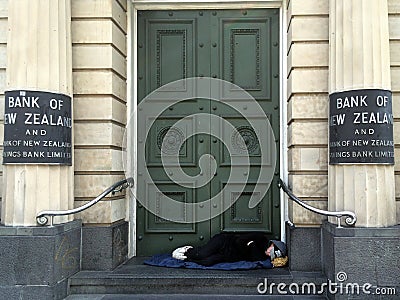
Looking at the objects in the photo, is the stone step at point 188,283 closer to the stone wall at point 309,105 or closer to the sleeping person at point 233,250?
the sleeping person at point 233,250

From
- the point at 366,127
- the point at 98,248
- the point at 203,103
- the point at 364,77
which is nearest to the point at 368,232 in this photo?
the point at 366,127

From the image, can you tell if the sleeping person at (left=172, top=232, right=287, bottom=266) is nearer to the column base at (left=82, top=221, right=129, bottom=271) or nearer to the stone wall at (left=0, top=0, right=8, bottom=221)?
the column base at (left=82, top=221, right=129, bottom=271)

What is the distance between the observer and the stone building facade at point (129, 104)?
627cm

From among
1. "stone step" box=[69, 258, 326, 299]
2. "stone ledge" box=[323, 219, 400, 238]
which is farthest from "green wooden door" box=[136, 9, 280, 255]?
"stone ledge" box=[323, 219, 400, 238]

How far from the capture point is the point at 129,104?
7977mm

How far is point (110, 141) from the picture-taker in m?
7.12

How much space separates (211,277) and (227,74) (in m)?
3.26

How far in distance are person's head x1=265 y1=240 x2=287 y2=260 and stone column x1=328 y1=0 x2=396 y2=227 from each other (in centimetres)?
115

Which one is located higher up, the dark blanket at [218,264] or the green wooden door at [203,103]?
the green wooden door at [203,103]

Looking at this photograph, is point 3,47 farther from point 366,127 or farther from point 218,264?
point 366,127

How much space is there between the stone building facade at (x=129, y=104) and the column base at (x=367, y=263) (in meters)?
0.03

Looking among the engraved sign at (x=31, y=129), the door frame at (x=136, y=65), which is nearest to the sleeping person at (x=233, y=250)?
the door frame at (x=136, y=65)

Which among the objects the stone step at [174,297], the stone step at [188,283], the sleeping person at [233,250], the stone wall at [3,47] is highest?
the stone wall at [3,47]

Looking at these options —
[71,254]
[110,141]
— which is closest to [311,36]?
[110,141]
